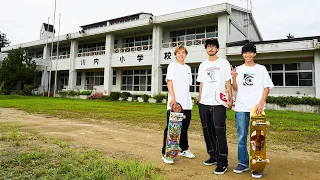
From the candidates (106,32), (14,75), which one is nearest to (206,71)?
(106,32)

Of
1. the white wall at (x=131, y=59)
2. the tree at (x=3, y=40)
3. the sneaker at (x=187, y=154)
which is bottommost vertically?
the sneaker at (x=187, y=154)

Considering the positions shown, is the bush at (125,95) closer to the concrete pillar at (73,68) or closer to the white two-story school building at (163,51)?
the white two-story school building at (163,51)

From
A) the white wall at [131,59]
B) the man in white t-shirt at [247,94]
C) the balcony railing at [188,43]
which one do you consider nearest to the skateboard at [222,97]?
the man in white t-shirt at [247,94]

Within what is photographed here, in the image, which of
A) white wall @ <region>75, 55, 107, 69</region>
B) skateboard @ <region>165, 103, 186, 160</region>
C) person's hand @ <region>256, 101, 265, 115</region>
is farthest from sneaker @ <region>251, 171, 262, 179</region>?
white wall @ <region>75, 55, 107, 69</region>

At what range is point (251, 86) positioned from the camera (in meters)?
2.84

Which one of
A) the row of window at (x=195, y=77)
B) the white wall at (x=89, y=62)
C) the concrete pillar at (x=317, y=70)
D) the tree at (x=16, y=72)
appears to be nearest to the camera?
the concrete pillar at (x=317, y=70)

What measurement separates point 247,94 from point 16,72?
88.1ft

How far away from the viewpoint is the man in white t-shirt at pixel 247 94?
2.79 meters

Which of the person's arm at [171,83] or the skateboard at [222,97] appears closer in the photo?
the skateboard at [222,97]

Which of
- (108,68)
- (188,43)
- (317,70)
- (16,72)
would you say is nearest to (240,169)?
(317,70)

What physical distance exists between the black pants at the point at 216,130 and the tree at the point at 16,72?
26.2 m

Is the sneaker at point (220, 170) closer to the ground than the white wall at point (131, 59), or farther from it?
closer to the ground

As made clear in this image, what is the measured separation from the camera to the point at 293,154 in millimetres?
3803

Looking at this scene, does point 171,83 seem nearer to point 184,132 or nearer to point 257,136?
point 184,132
